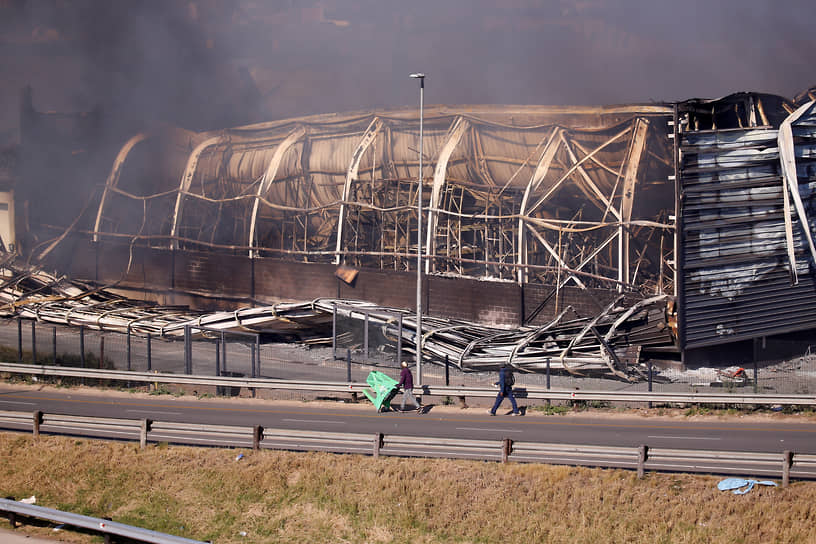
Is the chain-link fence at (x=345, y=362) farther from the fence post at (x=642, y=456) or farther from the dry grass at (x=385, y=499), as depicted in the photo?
the fence post at (x=642, y=456)

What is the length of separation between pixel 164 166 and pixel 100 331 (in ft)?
35.3

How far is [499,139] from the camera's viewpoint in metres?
27.9

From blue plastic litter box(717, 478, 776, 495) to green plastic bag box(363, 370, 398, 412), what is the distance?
7.41 metres

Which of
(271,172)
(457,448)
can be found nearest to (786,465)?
(457,448)

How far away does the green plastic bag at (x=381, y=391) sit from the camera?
16.6 metres

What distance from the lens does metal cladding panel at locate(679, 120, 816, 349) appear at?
841 inches

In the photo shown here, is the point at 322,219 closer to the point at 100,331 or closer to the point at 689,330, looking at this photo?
the point at 100,331

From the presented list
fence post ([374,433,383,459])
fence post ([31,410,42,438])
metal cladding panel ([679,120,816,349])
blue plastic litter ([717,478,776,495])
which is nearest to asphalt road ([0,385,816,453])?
blue plastic litter ([717,478,776,495])

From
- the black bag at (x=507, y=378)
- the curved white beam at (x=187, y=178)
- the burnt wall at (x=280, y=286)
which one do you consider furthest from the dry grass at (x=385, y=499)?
the curved white beam at (x=187, y=178)

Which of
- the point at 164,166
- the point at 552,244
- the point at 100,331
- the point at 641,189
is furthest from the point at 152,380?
the point at 164,166

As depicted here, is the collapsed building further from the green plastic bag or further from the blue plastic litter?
the blue plastic litter

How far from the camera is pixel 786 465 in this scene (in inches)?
425

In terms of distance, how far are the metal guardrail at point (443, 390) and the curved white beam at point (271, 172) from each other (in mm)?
12043

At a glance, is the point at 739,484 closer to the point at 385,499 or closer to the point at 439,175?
the point at 385,499
